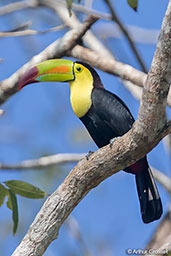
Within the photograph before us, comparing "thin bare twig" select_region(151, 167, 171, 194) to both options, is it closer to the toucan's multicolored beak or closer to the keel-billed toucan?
the keel-billed toucan

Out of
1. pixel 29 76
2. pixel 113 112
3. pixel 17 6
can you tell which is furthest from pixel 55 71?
pixel 17 6

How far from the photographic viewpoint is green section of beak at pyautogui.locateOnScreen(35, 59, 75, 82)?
13.2ft

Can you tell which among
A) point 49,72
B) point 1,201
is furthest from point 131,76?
point 1,201

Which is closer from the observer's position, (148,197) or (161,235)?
(148,197)

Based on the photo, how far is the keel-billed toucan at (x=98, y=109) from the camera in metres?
3.78

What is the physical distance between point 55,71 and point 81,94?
1.06ft

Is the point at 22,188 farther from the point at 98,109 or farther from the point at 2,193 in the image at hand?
the point at 98,109

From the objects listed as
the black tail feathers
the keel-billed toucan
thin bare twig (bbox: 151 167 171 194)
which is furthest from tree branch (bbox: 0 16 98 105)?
thin bare twig (bbox: 151 167 171 194)

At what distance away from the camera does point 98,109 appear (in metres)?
3.88

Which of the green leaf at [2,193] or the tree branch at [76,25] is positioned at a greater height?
the tree branch at [76,25]

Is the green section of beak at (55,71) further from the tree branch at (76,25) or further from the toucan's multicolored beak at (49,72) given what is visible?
the tree branch at (76,25)

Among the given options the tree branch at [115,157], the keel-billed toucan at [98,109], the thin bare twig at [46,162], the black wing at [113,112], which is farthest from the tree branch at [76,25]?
the tree branch at [115,157]

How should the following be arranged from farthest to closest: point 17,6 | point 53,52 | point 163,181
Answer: point 17,6 → point 163,181 → point 53,52

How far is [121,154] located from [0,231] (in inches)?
185
